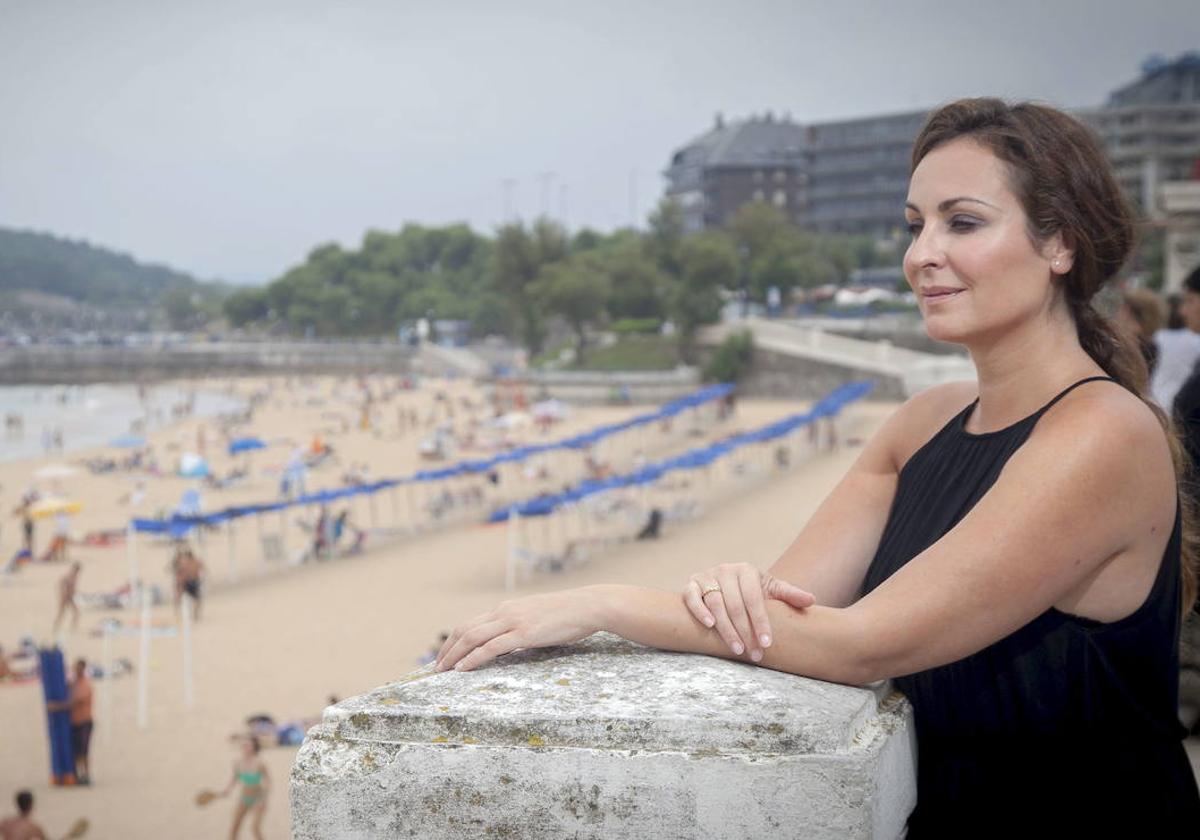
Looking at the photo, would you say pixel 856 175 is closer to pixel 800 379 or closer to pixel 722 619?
pixel 800 379

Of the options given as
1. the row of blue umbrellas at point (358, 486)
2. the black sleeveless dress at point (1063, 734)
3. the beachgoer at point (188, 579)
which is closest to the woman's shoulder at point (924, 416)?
the black sleeveless dress at point (1063, 734)

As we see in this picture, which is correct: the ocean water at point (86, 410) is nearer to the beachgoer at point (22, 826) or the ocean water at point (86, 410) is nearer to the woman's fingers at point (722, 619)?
the beachgoer at point (22, 826)

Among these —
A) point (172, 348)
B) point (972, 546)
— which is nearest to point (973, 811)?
point (972, 546)

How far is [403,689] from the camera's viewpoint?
1.51m

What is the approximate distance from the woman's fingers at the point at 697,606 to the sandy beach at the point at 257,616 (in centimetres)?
972

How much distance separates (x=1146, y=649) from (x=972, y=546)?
254mm

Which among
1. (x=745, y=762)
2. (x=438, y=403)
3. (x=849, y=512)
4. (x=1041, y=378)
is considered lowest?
(x=438, y=403)

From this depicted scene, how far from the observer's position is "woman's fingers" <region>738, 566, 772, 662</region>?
1.57 m

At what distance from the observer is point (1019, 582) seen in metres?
1.50

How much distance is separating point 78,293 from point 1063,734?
160m

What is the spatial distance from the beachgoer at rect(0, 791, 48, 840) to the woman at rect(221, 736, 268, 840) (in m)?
1.44

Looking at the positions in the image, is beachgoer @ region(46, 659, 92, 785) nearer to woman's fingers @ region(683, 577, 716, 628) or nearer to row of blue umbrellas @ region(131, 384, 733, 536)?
row of blue umbrellas @ region(131, 384, 733, 536)

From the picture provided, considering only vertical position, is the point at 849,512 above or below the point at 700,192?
below

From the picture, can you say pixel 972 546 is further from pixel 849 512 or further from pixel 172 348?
pixel 172 348
